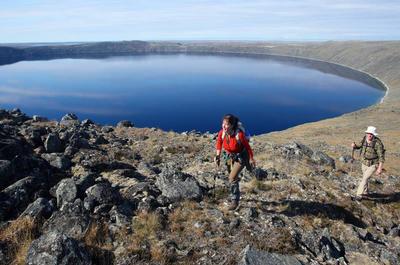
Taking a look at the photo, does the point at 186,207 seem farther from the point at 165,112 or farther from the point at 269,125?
the point at 165,112

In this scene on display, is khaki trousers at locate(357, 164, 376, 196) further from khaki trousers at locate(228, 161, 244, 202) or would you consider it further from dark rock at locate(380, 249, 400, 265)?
khaki trousers at locate(228, 161, 244, 202)

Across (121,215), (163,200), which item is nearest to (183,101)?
(163,200)

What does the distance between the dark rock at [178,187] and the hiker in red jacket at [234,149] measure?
1612 millimetres

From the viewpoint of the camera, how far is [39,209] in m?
11.4

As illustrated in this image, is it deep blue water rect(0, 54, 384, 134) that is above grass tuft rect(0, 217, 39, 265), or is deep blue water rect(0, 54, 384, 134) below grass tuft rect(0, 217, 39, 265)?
below

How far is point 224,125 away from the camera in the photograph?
1247 centimetres

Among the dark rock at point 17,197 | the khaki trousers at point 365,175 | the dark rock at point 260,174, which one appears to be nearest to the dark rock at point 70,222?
the dark rock at point 17,197

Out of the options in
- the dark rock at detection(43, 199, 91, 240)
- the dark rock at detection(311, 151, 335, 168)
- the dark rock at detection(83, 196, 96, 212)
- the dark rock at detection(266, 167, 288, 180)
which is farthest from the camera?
Answer: the dark rock at detection(311, 151, 335, 168)

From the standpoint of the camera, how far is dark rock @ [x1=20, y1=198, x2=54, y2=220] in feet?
36.7

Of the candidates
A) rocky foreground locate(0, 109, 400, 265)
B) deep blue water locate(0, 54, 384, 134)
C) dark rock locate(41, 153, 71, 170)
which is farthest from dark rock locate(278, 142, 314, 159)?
deep blue water locate(0, 54, 384, 134)

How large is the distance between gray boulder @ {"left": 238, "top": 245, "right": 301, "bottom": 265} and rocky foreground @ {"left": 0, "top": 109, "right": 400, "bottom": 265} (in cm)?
3

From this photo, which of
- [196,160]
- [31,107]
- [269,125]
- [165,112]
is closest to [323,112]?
[269,125]

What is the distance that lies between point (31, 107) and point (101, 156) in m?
122

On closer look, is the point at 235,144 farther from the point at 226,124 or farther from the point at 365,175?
the point at 365,175
